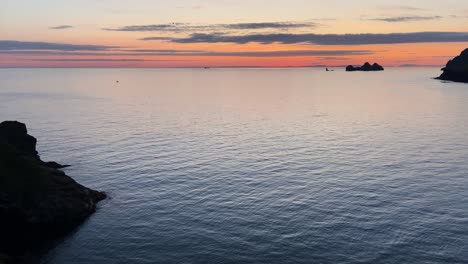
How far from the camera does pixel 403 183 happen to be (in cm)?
6284

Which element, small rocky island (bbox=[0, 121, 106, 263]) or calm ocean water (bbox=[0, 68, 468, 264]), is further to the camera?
small rocky island (bbox=[0, 121, 106, 263])

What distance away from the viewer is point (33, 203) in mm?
50125

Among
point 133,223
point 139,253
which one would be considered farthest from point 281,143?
point 139,253

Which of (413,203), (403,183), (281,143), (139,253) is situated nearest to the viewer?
(139,253)

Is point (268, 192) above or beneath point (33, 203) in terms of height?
beneath

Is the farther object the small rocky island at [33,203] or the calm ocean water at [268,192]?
the small rocky island at [33,203]

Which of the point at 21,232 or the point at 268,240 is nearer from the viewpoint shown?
the point at 268,240

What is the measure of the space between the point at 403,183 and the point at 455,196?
25.8 ft

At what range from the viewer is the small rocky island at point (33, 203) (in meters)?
46.8

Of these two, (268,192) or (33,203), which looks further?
(268,192)

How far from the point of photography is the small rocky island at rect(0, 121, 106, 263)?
1844 inches

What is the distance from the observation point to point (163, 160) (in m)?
79.5

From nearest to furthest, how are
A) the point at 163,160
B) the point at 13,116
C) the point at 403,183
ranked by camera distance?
the point at 403,183, the point at 163,160, the point at 13,116

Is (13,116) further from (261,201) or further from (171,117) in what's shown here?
(261,201)
